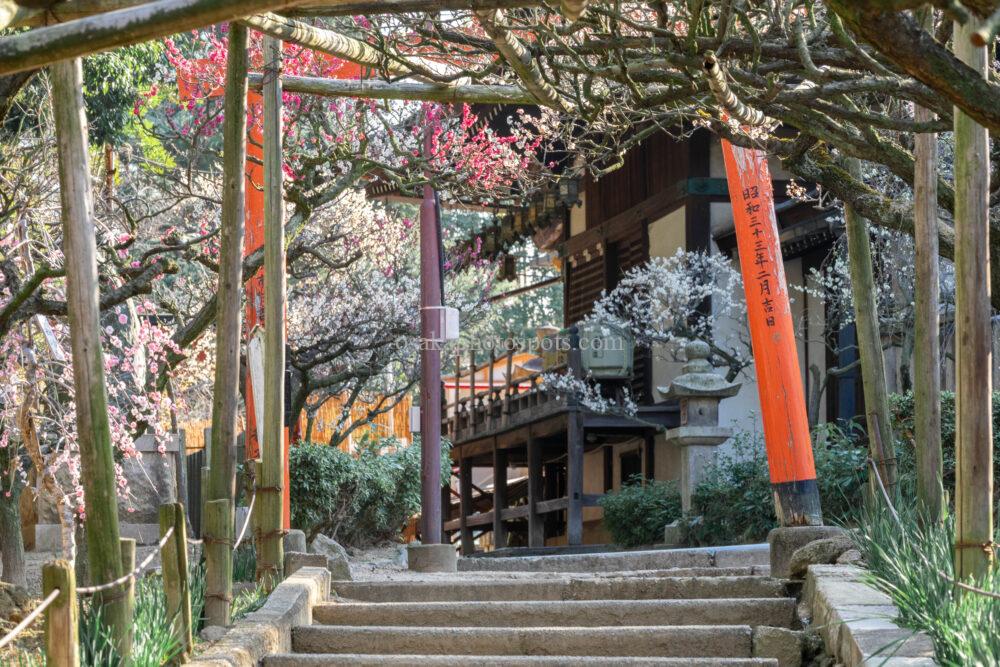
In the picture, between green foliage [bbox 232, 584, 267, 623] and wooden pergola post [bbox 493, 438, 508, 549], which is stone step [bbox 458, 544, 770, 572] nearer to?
green foliage [bbox 232, 584, 267, 623]

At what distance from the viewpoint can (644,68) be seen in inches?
358

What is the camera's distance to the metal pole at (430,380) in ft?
48.0

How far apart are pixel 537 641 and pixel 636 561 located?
15.8 ft

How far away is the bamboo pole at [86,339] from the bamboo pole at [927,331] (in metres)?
4.79

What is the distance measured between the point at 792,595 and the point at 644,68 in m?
3.78

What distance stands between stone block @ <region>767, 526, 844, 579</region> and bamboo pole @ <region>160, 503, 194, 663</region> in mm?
4659

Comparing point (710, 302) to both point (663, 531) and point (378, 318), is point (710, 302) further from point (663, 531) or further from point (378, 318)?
point (378, 318)

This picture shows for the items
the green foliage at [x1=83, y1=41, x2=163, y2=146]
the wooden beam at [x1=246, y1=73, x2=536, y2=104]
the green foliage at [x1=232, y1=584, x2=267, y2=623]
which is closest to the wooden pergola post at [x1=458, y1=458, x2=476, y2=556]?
the green foliage at [x1=83, y1=41, x2=163, y2=146]

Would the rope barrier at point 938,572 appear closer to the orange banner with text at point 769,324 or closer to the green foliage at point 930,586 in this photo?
the green foliage at point 930,586

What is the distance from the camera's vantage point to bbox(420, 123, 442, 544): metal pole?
14.6 m

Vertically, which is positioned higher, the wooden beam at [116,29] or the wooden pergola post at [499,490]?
the wooden beam at [116,29]

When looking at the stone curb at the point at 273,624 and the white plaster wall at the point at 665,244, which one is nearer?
the stone curb at the point at 273,624

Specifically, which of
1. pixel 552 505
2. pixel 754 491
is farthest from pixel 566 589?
pixel 552 505

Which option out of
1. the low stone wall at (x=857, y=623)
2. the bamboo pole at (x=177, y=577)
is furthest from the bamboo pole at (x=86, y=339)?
the low stone wall at (x=857, y=623)
